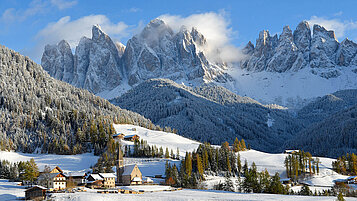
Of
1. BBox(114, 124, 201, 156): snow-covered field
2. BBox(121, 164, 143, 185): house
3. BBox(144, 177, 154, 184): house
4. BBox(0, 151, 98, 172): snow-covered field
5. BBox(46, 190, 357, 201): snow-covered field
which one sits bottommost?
BBox(46, 190, 357, 201): snow-covered field

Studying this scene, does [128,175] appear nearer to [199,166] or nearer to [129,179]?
[129,179]

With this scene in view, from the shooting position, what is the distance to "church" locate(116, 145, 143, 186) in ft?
335

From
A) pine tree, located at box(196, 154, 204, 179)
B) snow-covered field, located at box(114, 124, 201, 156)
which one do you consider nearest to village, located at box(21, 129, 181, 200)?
pine tree, located at box(196, 154, 204, 179)

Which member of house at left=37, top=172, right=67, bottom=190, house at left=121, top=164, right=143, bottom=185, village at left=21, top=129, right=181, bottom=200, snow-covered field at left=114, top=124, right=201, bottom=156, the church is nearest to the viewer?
village at left=21, top=129, right=181, bottom=200

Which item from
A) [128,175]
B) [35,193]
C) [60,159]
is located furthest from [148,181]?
[60,159]

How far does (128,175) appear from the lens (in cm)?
10244

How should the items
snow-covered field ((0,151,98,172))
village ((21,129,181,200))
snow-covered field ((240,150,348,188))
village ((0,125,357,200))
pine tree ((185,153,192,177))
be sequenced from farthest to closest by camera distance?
snow-covered field ((0,151,98,172)) → snow-covered field ((240,150,348,188)) → pine tree ((185,153,192,177)) → village ((21,129,181,200)) → village ((0,125,357,200))

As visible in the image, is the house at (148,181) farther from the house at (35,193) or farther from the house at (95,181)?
the house at (35,193)

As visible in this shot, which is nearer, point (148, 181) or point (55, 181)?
point (55, 181)

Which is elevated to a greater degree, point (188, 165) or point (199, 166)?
point (188, 165)

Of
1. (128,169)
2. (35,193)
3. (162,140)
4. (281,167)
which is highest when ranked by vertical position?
(162,140)

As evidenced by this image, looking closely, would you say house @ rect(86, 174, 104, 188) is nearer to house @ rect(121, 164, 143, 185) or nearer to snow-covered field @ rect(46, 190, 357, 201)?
house @ rect(121, 164, 143, 185)

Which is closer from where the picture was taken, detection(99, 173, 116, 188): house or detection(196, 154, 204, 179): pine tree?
detection(99, 173, 116, 188): house

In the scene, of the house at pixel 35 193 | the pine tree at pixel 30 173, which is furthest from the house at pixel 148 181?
the house at pixel 35 193
